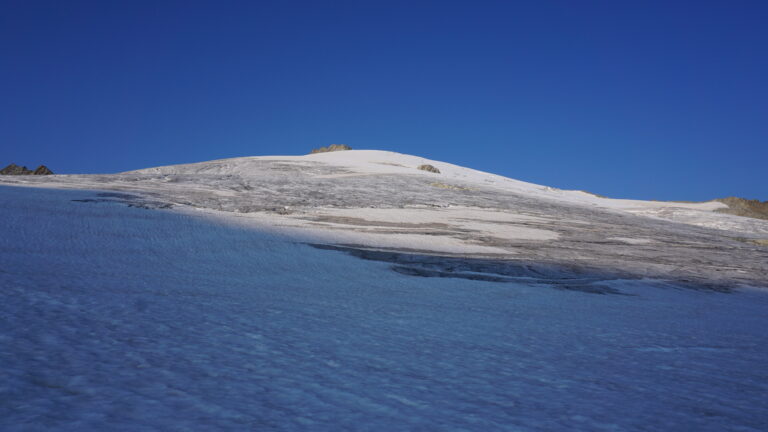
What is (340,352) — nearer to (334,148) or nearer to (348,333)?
(348,333)

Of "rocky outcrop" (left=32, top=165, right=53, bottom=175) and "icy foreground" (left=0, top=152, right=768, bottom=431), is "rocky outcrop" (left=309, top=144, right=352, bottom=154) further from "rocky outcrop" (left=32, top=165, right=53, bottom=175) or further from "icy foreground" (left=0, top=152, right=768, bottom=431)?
"icy foreground" (left=0, top=152, right=768, bottom=431)

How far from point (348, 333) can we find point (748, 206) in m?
25.8

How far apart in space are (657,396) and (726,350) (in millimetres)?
782

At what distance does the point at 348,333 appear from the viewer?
68.7 inches

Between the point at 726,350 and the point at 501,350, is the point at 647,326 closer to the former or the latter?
the point at 726,350

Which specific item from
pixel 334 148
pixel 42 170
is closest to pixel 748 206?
pixel 334 148

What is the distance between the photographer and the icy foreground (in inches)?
45.0

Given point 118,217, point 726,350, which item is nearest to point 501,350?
point 726,350

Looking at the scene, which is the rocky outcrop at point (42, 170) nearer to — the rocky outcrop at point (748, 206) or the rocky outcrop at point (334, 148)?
the rocky outcrop at point (334, 148)

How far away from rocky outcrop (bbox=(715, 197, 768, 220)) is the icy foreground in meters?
20.5

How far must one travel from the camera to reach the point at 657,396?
4.50ft

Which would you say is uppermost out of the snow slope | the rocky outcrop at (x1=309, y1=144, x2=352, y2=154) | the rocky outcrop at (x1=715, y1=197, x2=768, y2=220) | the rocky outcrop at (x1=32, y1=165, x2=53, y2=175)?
the rocky outcrop at (x1=309, y1=144, x2=352, y2=154)

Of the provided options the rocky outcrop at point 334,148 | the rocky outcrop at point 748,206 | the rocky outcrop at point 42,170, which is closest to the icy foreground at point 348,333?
the rocky outcrop at point 42,170

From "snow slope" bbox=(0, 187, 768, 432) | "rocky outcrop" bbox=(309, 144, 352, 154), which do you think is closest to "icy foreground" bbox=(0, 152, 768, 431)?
"snow slope" bbox=(0, 187, 768, 432)
